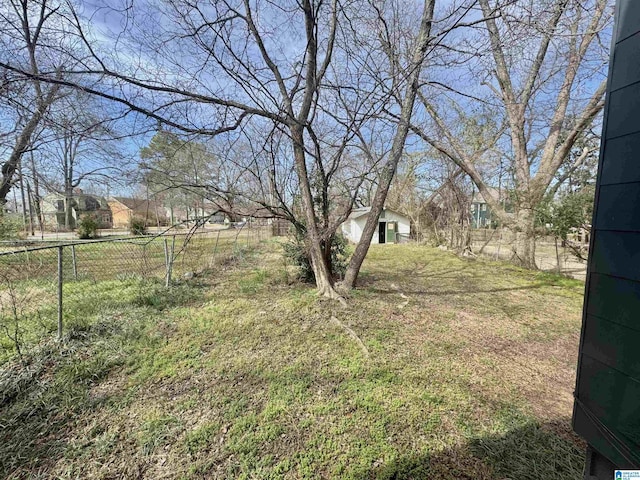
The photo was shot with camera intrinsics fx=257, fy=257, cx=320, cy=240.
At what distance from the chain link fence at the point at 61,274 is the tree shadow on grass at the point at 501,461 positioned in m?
3.29

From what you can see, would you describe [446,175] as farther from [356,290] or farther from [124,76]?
[124,76]

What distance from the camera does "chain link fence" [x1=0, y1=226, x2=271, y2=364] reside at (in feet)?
8.99

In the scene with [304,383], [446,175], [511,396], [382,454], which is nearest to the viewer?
[382,454]

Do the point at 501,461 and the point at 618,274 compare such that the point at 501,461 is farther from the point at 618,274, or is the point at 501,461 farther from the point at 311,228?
the point at 311,228

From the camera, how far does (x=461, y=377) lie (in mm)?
2352

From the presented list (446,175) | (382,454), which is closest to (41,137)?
(382,454)

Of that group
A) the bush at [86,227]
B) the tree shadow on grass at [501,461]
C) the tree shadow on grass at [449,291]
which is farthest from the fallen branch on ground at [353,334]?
the bush at [86,227]

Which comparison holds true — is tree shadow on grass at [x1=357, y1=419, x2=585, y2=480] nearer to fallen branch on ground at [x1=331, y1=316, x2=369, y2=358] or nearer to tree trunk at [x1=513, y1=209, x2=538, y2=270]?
fallen branch on ground at [x1=331, y1=316, x2=369, y2=358]

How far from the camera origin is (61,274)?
2.90 m

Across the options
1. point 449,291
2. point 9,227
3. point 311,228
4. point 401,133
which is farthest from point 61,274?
point 9,227

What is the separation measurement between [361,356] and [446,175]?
11.1 m

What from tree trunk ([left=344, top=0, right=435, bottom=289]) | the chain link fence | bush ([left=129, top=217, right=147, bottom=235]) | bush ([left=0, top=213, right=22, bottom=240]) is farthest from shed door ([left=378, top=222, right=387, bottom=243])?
bush ([left=0, top=213, right=22, bottom=240])

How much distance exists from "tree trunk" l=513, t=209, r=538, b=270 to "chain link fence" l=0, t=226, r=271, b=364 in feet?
26.1

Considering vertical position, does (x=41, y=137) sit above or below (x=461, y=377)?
above
